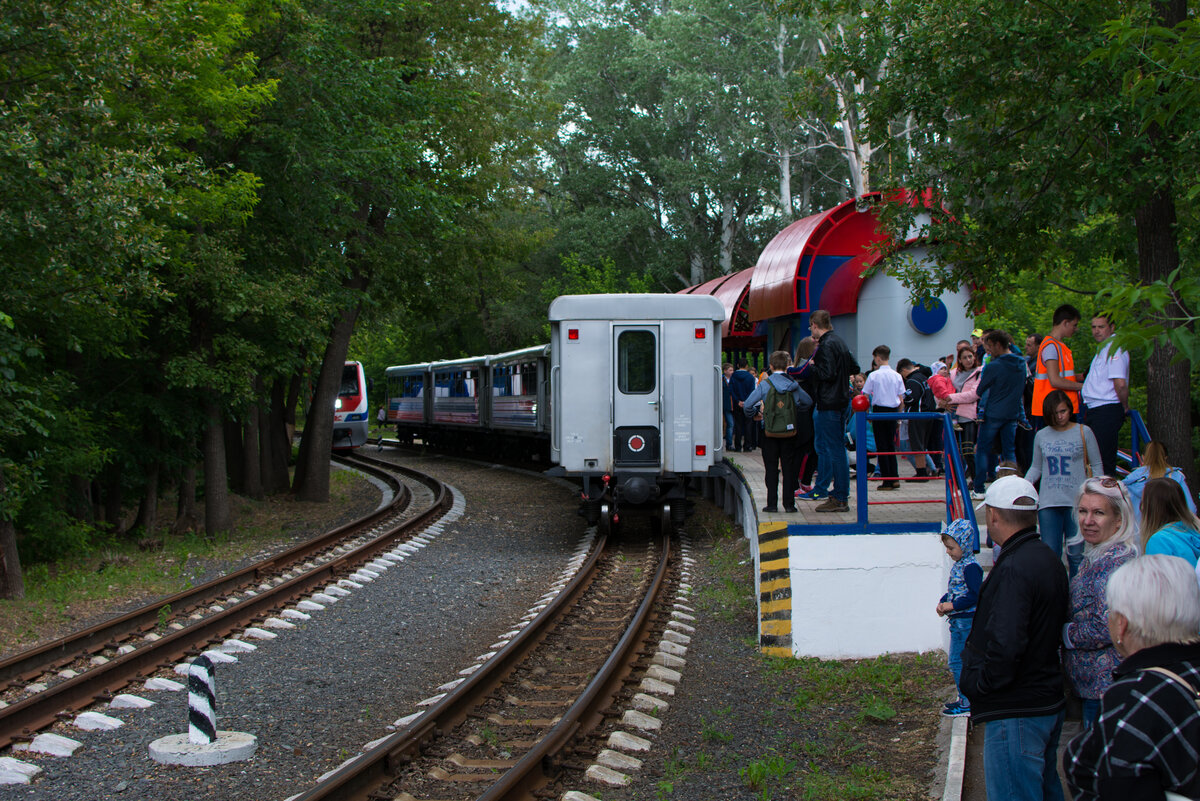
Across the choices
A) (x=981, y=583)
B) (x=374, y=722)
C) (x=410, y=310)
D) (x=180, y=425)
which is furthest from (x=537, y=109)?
(x=981, y=583)

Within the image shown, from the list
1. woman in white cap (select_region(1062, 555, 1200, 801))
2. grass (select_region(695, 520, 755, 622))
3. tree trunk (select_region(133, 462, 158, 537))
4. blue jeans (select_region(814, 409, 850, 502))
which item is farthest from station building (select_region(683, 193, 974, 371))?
woman in white cap (select_region(1062, 555, 1200, 801))

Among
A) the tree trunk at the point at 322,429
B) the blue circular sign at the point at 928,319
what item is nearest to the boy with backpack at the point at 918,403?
the blue circular sign at the point at 928,319

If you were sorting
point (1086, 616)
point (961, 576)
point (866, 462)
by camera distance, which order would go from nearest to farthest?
point (1086, 616), point (961, 576), point (866, 462)

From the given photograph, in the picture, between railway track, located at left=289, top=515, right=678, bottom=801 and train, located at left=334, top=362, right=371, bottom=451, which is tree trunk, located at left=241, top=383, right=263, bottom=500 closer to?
train, located at left=334, top=362, right=371, bottom=451

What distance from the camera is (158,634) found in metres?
9.16

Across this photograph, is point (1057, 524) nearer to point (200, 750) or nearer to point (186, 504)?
point (200, 750)

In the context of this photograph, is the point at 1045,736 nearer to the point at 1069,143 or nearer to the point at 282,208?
the point at 1069,143

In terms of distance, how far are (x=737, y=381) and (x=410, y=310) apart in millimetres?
9508

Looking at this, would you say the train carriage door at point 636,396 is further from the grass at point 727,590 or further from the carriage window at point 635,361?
the grass at point 727,590

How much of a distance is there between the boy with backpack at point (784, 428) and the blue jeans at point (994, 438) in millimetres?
1501

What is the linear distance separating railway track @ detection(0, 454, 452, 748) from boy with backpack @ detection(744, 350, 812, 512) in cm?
484

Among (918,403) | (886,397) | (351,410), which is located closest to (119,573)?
(886,397)

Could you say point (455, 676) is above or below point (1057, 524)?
below

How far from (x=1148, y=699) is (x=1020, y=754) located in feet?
3.87
